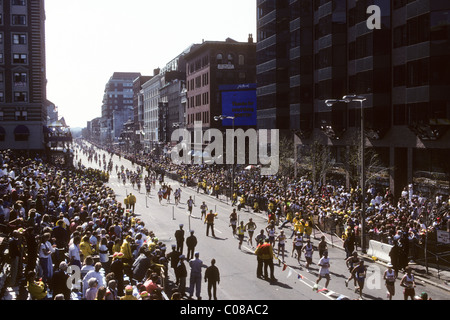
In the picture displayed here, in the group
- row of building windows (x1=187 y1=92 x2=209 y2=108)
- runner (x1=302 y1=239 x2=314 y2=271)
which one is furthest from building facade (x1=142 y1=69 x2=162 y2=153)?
runner (x1=302 y1=239 x2=314 y2=271)

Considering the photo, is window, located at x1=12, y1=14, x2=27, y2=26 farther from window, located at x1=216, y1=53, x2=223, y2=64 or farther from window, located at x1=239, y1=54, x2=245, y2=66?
window, located at x1=239, y1=54, x2=245, y2=66

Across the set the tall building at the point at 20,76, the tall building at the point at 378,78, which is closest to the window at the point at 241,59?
the tall building at the point at 378,78

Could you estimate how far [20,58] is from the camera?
237ft

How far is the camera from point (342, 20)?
47.6 metres

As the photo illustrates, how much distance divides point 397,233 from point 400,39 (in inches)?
908

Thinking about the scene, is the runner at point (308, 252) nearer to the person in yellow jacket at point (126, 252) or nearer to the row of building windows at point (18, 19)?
the person in yellow jacket at point (126, 252)

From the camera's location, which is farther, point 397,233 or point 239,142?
point 239,142

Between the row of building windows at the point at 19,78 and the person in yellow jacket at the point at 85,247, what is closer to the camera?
the person in yellow jacket at the point at 85,247

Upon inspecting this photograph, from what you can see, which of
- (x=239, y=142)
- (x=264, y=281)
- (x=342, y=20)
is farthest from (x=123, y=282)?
(x=239, y=142)

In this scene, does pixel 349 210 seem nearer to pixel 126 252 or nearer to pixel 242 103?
pixel 126 252

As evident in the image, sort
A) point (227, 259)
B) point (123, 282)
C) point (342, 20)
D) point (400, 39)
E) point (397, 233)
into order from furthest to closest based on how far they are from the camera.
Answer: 1. point (342, 20)
2. point (400, 39)
3. point (227, 259)
4. point (397, 233)
5. point (123, 282)

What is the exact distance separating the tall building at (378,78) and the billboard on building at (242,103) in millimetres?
18815

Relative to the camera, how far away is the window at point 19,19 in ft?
233
